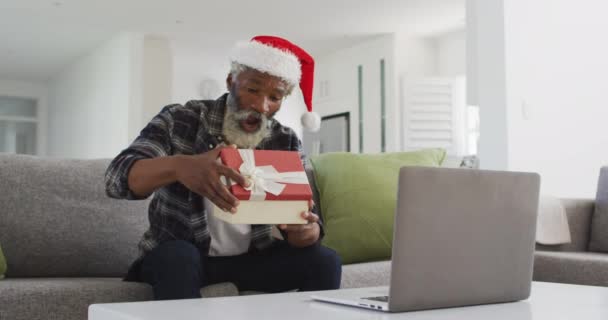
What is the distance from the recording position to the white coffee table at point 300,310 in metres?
0.90

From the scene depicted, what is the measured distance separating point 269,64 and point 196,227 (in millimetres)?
447

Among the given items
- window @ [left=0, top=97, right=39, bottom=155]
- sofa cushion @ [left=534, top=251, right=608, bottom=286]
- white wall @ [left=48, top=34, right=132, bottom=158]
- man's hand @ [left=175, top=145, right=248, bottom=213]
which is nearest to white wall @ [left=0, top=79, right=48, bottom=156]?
window @ [left=0, top=97, right=39, bottom=155]

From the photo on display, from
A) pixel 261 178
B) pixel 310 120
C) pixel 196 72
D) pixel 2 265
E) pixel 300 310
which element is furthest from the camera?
pixel 196 72

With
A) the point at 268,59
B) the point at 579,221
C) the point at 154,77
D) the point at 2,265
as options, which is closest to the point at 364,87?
the point at 154,77

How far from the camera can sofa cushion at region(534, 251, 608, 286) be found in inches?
97.9

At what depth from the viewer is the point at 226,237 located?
169cm

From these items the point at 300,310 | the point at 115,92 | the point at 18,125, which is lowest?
the point at 300,310

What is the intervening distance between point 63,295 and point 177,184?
1.24 ft

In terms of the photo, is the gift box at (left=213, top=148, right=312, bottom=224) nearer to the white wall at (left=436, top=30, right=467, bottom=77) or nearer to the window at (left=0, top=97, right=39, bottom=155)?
the white wall at (left=436, top=30, right=467, bottom=77)

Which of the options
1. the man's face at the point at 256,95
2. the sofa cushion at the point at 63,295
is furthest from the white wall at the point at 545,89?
the sofa cushion at the point at 63,295

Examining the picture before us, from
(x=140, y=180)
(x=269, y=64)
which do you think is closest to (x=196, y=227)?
(x=140, y=180)

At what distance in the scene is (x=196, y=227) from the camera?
5.35 feet

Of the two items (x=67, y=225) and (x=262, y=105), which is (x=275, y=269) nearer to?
(x=262, y=105)

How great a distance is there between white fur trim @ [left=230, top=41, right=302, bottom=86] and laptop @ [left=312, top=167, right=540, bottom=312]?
751 millimetres
